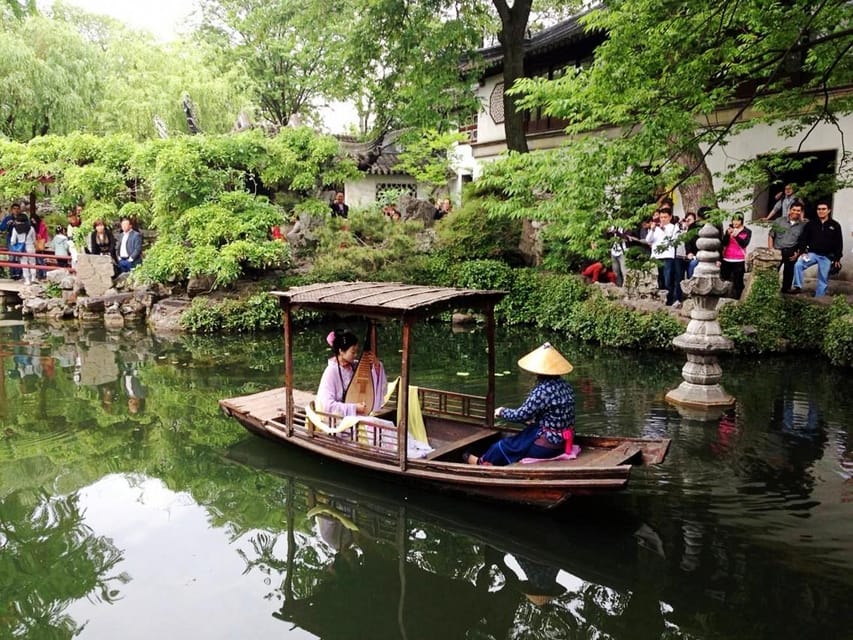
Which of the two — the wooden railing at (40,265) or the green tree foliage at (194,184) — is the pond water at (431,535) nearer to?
the green tree foliage at (194,184)

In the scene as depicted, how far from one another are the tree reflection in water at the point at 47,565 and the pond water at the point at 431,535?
2 centimetres

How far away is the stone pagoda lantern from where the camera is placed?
8.57 metres

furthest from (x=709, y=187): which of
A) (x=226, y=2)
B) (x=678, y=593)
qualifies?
(x=226, y=2)

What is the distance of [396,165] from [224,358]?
14368mm

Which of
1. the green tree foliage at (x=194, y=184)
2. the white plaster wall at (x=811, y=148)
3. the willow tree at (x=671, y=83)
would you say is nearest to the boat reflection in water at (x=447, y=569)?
the willow tree at (x=671, y=83)

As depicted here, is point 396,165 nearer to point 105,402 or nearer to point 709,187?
point 709,187

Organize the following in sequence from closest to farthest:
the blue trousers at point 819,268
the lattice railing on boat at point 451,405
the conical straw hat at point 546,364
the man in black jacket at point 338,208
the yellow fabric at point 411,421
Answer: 1. the conical straw hat at point 546,364
2. the yellow fabric at point 411,421
3. the lattice railing on boat at point 451,405
4. the blue trousers at point 819,268
5. the man in black jacket at point 338,208

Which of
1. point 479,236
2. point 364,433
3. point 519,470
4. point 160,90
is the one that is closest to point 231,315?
point 479,236

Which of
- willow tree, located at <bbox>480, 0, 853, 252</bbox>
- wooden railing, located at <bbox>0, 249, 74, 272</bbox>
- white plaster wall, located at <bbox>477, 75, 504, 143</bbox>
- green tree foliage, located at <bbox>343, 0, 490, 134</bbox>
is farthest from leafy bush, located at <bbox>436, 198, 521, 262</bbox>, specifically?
wooden railing, located at <bbox>0, 249, 74, 272</bbox>

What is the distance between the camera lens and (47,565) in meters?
5.47

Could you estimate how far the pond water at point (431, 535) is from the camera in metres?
4.68

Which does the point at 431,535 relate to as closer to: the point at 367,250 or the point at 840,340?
the point at 840,340

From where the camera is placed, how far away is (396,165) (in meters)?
25.1

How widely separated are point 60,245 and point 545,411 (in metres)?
15.8
